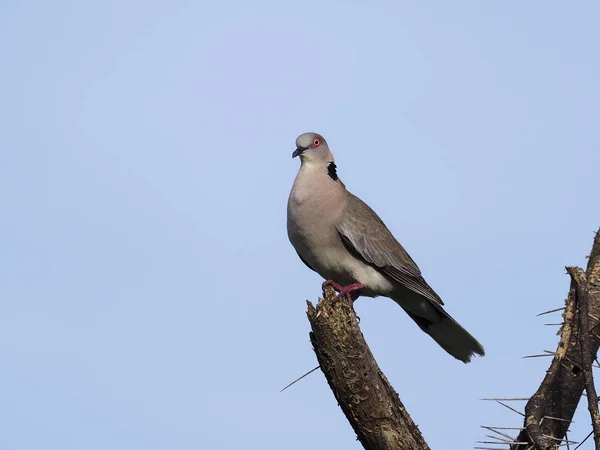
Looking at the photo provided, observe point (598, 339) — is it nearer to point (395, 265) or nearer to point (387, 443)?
point (387, 443)

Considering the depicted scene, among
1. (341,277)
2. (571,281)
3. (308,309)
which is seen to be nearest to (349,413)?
(308,309)

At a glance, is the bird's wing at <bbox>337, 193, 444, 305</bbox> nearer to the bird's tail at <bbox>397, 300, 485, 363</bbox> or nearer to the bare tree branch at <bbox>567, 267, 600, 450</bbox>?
the bird's tail at <bbox>397, 300, 485, 363</bbox>

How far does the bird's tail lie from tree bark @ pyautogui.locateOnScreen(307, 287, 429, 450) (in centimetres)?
281

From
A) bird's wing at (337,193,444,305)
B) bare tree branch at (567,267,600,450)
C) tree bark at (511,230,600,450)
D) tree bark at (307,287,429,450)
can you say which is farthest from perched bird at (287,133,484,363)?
bare tree branch at (567,267,600,450)

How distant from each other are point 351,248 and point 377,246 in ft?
0.93

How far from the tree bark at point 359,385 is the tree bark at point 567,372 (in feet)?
2.36

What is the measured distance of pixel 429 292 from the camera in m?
8.37

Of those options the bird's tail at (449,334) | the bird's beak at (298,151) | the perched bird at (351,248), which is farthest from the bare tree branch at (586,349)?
the bird's beak at (298,151)

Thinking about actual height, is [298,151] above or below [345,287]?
above

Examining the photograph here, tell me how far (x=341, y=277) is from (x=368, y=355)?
8.93 ft

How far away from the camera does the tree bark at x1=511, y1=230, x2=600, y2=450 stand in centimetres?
394

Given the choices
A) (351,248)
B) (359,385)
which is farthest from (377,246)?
(359,385)

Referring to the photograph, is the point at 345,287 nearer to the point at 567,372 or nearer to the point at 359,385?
the point at 359,385

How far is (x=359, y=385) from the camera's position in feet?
17.6
